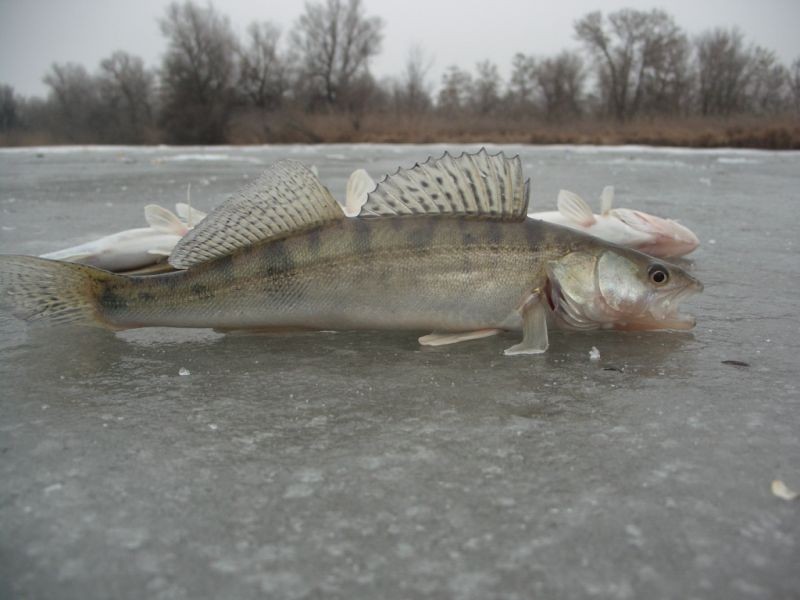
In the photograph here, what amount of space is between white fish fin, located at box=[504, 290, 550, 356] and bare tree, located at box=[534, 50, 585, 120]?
65.4 metres

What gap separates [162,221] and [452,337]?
2.30 meters

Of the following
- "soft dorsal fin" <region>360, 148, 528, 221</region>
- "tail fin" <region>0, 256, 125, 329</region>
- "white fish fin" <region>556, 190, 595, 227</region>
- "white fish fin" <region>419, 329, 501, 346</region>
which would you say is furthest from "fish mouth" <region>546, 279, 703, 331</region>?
"tail fin" <region>0, 256, 125, 329</region>

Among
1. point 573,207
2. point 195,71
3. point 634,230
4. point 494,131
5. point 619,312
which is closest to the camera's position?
point 619,312

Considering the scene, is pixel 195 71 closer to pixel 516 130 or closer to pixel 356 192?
pixel 516 130

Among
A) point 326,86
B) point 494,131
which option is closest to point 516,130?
point 494,131

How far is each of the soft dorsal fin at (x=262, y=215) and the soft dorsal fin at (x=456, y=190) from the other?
0.85ft

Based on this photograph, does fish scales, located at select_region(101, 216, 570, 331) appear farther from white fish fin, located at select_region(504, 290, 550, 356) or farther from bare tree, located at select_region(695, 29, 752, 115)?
bare tree, located at select_region(695, 29, 752, 115)

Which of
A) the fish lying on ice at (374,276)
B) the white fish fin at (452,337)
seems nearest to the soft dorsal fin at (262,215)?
the fish lying on ice at (374,276)

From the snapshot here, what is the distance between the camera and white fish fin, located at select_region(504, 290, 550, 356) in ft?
8.88

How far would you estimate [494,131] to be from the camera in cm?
3812

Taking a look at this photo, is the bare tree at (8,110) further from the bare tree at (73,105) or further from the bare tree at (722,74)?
the bare tree at (722,74)

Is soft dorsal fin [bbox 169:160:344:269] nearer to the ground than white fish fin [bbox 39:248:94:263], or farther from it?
farther from it

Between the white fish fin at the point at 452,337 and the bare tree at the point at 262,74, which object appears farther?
the bare tree at the point at 262,74

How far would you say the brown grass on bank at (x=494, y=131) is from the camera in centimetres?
2675
